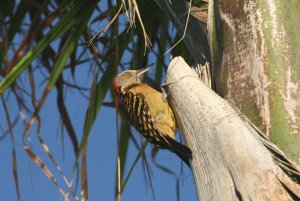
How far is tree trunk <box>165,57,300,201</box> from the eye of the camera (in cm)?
302

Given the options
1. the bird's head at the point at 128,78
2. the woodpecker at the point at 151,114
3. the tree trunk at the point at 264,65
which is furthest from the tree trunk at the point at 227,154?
the bird's head at the point at 128,78

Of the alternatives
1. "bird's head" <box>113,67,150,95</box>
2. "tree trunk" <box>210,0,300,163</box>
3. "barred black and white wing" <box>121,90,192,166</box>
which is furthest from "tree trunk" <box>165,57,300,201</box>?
"bird's head" <box>113,67,150,95</box>

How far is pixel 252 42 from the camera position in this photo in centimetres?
330

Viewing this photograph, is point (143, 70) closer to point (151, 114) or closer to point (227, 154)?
point (151, 114)

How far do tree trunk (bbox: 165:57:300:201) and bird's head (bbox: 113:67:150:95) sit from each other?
6.17 feet

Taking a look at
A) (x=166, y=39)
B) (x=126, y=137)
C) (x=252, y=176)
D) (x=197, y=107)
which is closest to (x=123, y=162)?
(x=126, y=137)

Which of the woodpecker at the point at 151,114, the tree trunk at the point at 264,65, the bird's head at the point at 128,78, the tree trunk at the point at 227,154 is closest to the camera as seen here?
the tree trunk at the point at 227,154

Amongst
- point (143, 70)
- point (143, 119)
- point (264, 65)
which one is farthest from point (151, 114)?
point (264, 65)

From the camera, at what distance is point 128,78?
18.1 feet

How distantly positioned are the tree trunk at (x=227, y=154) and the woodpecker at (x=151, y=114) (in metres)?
0.54

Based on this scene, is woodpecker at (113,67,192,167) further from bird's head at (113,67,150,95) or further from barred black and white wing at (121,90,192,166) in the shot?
bird's head at (113,67,150,95)

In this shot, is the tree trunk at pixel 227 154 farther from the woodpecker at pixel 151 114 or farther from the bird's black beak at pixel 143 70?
the bird's black beak at pixel 143 70

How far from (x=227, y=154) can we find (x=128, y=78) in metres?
2.46

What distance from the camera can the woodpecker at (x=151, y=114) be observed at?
442 centimetres
